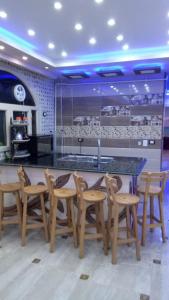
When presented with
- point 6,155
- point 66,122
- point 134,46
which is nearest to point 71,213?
point 6,155

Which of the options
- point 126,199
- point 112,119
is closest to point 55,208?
point 126,199

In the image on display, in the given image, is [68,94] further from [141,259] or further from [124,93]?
[141,259]

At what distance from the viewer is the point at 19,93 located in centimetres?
458

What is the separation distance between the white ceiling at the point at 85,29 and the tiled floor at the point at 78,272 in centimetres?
281

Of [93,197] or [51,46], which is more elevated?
[51,46]

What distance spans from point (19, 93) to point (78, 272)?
342 centimetres

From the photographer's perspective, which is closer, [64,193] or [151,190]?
[64,193]

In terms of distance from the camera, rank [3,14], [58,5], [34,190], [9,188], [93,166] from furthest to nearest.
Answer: [93,166] → [9,188] → [34,190] → [3,14] → [58,5]

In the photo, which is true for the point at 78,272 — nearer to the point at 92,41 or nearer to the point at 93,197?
the point at 93,197

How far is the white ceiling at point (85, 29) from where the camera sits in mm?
2479

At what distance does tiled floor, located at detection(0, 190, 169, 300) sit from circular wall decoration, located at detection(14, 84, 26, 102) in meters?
→ 2.66

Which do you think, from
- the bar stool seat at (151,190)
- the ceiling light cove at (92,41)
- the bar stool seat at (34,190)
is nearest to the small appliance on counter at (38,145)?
the bar stool seat at (34,190)

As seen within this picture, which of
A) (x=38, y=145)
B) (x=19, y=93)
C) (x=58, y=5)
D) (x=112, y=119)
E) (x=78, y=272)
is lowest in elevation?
(x=78, y=272)

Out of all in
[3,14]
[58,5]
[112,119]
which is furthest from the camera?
[112,119]
